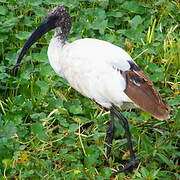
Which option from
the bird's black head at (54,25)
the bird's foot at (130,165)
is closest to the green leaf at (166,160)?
the bird's foot at (130,165)

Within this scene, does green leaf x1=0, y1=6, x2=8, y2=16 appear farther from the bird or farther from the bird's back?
the bird's back

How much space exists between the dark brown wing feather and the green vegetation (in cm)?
32

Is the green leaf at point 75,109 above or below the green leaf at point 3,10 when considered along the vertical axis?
below

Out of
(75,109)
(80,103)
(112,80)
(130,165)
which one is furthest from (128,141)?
(80,103)

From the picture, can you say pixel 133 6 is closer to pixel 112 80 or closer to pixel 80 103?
pixel 80 103

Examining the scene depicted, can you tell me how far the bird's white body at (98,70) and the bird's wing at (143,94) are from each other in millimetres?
36

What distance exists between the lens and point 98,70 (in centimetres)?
457

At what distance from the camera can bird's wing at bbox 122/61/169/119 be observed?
4.48 meters

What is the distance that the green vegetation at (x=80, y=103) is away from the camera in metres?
4.70

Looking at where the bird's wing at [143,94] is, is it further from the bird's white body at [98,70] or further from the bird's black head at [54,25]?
the bird's black head at [54,25]

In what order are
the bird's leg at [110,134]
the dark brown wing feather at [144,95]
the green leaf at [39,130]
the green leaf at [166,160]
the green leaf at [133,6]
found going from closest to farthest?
the dark brown wing feather at [144,95]
the green leaf at [166,160]
the green leaf at [39,130]
the bird's leg at [110,134]
the green leaf at [133,6]

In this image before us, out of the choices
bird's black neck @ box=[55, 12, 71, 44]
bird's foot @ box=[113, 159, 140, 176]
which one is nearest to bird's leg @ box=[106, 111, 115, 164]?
bird's foot @ box=[113, 159, 140, 176]

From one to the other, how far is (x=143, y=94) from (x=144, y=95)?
1 centimetres

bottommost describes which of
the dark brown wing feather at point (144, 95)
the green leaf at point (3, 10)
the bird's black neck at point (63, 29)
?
the green leaf at point (3, 10)
